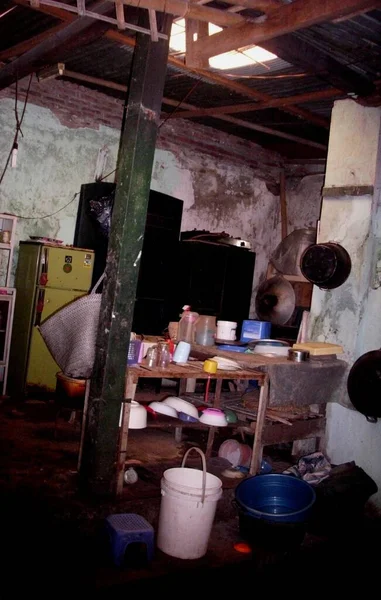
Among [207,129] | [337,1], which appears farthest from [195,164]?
[337,1]

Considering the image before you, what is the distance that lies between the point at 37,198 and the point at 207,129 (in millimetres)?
3384

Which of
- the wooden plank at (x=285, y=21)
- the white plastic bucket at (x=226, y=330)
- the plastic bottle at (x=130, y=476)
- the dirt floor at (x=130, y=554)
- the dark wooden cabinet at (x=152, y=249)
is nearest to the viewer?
the dirt floor at (x=130, y=554)

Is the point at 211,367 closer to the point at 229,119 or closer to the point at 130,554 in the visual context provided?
the point at 130,554

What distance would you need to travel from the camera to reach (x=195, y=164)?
9.09 m

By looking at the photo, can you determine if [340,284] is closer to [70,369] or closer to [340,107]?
[340,107]

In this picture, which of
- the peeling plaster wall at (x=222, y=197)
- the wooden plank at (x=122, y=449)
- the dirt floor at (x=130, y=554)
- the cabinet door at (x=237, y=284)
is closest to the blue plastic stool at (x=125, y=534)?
the dirt floor at (x=130, y=554)

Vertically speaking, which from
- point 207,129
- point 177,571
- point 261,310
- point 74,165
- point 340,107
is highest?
point 207,129

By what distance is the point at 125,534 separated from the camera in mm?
3266

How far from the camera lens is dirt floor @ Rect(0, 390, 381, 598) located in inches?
124

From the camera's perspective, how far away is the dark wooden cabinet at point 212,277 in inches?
328

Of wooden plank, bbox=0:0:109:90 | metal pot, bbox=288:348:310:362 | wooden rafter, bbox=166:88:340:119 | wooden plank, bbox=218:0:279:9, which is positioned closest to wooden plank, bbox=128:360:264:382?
metal pot, bbox=288:348:310:362

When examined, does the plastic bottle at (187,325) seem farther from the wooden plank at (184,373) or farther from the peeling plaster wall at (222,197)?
the peeling plaster wall at (222,197)

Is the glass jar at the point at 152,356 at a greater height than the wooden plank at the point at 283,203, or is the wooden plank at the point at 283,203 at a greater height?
the wooden plank at the point at 283,203

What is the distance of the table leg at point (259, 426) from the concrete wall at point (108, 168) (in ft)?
14.4
